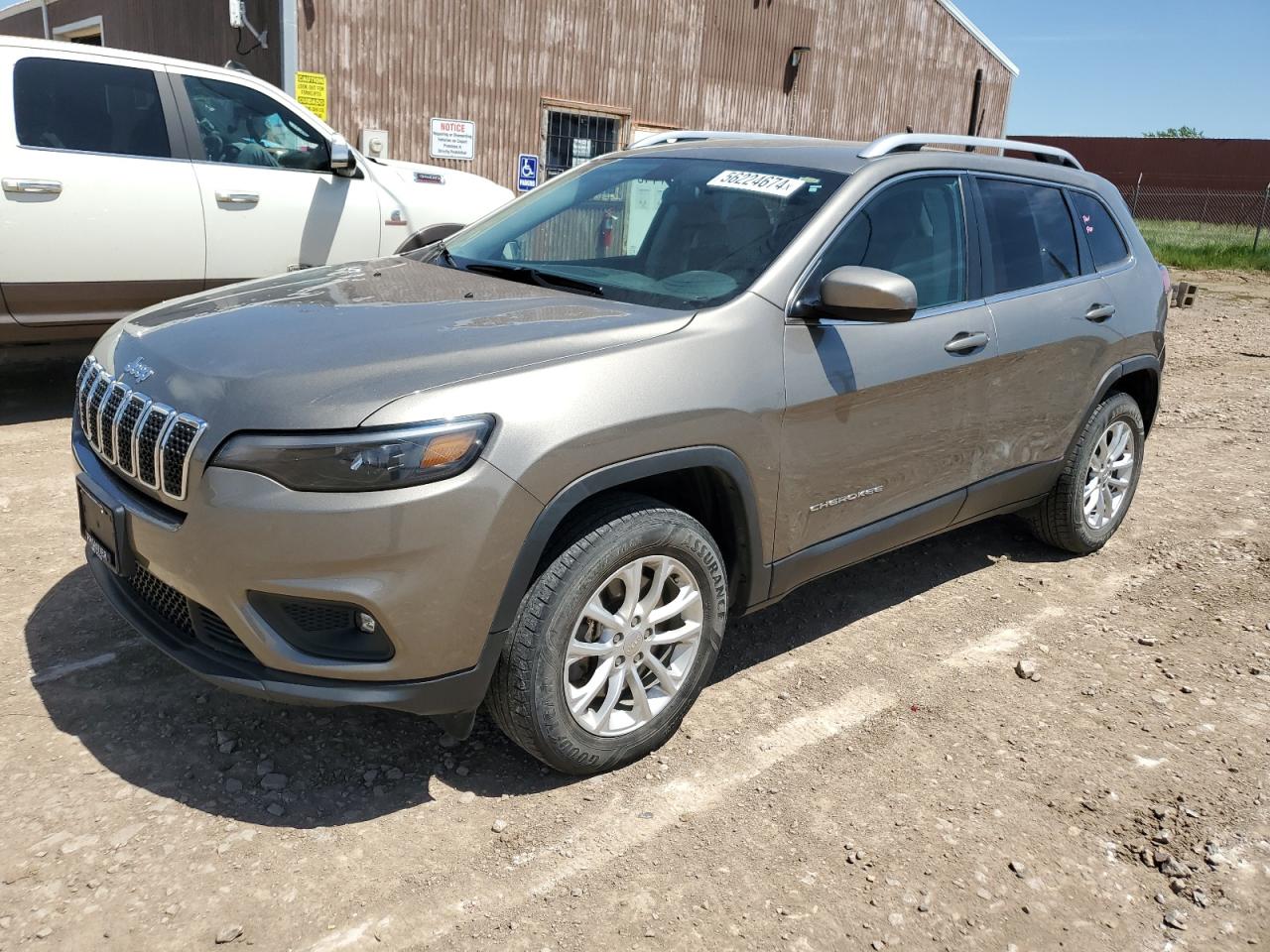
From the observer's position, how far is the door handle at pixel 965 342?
368 centimetres

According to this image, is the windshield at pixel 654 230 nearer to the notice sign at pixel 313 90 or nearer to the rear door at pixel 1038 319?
the rear door at pixel 1038 319

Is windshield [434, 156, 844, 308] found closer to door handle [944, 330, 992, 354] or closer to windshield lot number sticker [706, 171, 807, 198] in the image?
windshield lot number sticker [706, 171, 807, 198]

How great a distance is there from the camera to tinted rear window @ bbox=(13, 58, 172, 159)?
5641mm

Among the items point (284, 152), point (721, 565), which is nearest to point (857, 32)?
point (284, 152)

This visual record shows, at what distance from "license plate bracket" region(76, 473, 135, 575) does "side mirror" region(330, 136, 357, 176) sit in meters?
4.12

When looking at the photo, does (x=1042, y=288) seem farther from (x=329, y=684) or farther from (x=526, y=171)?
(x=526, y=171)

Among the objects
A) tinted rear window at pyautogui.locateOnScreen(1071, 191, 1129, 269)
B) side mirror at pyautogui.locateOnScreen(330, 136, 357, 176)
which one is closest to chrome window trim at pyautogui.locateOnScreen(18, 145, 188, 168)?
side mirror at pyautogui.locateOnScreen(330, 136, 357, 176)

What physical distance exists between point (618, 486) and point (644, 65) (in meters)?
12.5

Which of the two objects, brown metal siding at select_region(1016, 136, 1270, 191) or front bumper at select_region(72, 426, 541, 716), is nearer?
front bumper at select_region(72, 426, 541, 716)

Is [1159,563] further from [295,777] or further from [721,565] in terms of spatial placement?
[295,777]

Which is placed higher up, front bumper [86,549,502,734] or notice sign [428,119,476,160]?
notice sign [428,119,476,160]

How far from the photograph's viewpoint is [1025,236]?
4.18 meters

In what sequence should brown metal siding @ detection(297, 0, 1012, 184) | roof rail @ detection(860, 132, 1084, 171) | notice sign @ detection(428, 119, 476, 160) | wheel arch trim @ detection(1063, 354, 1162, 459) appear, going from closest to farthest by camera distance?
roof rail @ detection(860, 132, 1084, 171) → wheel arch trim @ detection(1063, 354, 1162, 459) → brown metal siding @ detection(297, 0, 1012, 184) → notice sign @ detection(428, 119, 476, 160)

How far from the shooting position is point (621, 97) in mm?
13977
